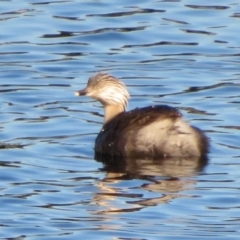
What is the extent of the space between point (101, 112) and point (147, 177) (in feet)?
9.31

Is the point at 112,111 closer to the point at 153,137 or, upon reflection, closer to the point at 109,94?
the point at 109,94

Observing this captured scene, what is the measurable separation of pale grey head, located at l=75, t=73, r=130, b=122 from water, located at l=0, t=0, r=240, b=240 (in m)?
0.30

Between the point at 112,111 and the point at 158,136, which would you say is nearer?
the point at 158,136

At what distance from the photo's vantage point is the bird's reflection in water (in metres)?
10.3

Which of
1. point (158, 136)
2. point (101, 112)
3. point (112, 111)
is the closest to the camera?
point (158, 136)

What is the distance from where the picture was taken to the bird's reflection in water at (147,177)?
10.3 metres

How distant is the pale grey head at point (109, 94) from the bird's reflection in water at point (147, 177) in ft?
3.13

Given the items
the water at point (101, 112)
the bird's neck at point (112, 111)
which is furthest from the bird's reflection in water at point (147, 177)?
the bird's neck at point (112, 111)

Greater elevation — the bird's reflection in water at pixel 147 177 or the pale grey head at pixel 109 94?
the pale grey head at pixel 109 94

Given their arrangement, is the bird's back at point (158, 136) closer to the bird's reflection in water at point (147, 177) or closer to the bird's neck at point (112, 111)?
the bird's reflection in water at point (147, 177)

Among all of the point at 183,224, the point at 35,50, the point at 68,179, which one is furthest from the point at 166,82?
the point at 183,224

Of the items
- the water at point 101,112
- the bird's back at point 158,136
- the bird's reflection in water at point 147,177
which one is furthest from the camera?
the bird's back at point 158,136

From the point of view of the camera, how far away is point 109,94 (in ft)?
42.9

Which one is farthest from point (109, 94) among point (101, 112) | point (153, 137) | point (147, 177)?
point (147, 177)
